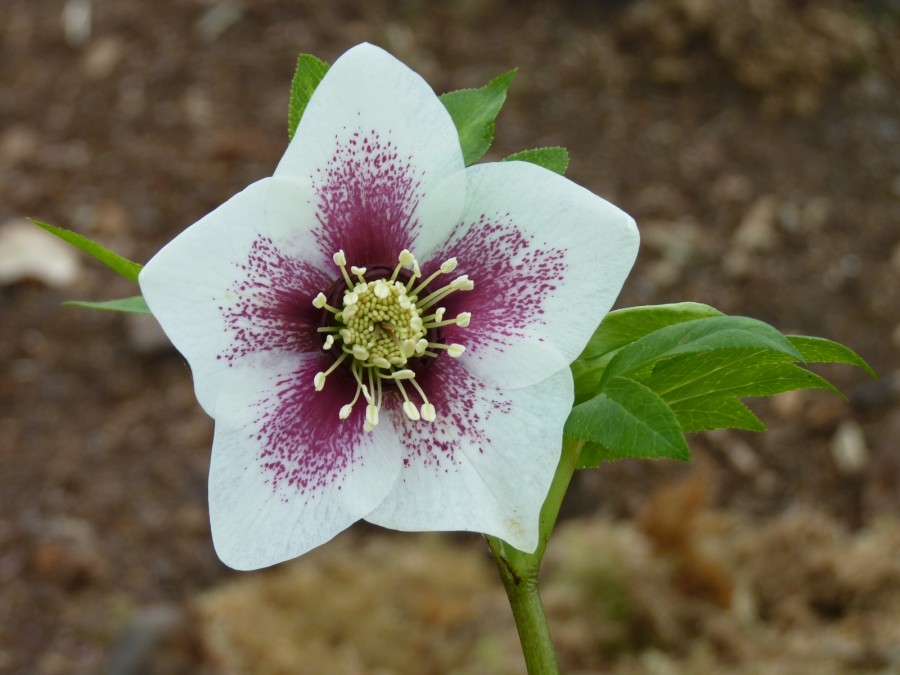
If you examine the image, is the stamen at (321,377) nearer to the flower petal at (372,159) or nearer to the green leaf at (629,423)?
the flower petal at (372,159)

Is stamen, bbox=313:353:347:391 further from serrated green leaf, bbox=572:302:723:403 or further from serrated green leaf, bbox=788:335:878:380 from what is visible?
serrated green leaf, bbox=788:335:878:380

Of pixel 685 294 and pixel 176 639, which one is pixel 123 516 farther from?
pixel 685 294

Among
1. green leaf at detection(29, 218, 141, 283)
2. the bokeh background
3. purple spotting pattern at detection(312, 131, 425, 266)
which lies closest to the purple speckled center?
purple spotting pattern at detection(312, 131, 425, 266)

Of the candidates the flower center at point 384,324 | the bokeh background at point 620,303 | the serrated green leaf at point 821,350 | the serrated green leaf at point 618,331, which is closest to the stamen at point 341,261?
the flower center at point 384,324

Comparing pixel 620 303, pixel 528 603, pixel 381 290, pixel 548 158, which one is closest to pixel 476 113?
pixel 548 158

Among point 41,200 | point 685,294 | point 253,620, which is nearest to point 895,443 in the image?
point 685,294

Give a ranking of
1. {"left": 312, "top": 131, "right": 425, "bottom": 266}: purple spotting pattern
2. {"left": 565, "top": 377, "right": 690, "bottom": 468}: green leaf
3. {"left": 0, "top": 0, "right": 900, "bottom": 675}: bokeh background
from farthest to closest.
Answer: {"left": 0, "top": 0, "right": 900, "bottom": 675}: bokeh background < {"left": 312, "top": 131, "right": 425, "bottom": 266}: purple spotting pattern < {"left": 565, "top": 377, "right": 690, "bottom": 468}: green leaf

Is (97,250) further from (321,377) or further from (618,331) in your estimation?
(618,331)
